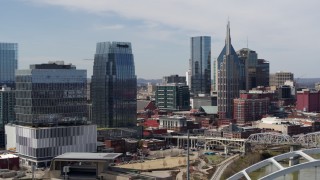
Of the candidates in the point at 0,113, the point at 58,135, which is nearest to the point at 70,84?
the point at 58,135

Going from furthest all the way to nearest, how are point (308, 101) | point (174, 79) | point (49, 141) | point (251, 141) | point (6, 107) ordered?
point (174, 79) < point (308, 101) < point (251, 141) < point (6, 107) < point (49, 141)

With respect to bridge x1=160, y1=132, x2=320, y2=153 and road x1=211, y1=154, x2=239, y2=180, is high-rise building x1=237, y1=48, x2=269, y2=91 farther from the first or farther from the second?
road x1=211, y1=154, x2=239, y2=180

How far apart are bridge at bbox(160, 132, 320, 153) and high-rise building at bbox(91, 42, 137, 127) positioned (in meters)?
9.62

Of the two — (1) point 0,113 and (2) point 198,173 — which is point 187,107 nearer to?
(1) point 0,113

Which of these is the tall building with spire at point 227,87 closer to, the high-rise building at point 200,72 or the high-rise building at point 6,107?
the high-rise building at point 200,72

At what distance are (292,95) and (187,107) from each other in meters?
39.5

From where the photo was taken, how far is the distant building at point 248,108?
115 m

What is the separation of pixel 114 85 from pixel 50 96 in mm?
25028

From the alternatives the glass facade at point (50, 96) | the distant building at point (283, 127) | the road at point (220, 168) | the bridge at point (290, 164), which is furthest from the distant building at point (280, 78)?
the bridge at point (290, 164)

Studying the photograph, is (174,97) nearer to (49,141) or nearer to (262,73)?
(262,73)

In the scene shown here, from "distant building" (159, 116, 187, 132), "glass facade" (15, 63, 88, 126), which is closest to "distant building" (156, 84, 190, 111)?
"distant building" (159, 116, 187, 132)

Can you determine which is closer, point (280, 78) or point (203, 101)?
point (203, 101)

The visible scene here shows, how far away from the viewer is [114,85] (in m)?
90.1

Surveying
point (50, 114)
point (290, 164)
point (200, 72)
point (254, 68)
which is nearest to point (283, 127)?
point (50, 114)
